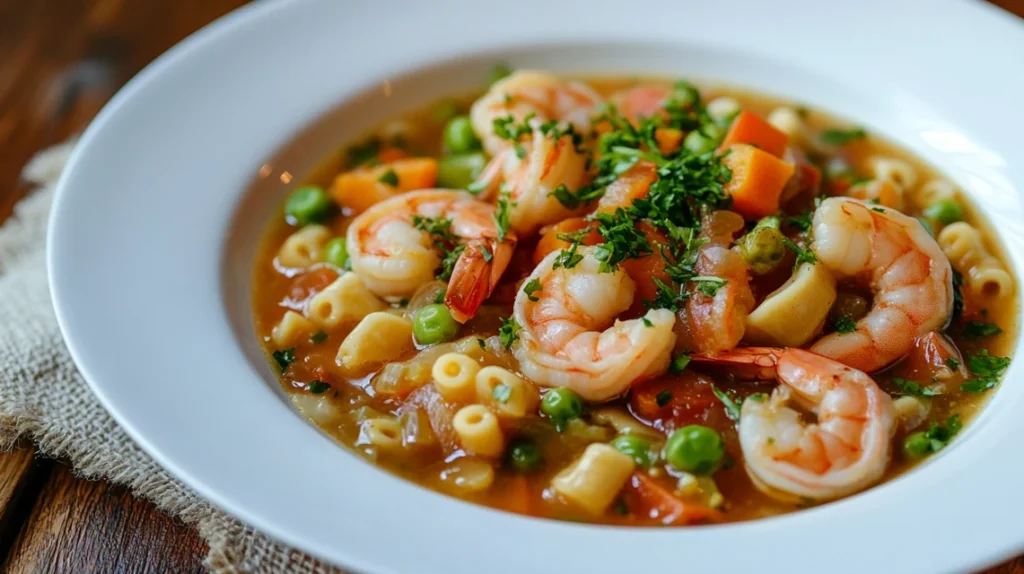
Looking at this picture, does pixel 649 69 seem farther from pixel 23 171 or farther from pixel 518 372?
pixel 23 171

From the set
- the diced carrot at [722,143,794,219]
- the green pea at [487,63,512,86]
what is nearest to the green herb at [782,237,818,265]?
the diced carrot at [722,143,794,219]

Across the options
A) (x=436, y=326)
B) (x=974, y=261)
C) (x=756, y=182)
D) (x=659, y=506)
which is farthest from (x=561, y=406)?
(x=974, y=261)

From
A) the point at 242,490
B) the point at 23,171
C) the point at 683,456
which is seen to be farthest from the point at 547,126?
the point at 23,171

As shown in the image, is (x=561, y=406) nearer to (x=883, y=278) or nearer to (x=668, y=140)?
(x=883, y=278)

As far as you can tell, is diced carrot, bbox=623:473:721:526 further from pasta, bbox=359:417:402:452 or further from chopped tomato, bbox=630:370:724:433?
pasta, bbox=359:417:402:452

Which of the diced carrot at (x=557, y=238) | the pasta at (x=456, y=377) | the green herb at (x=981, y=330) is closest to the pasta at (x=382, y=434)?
the pasta at (x=456, y=377)
